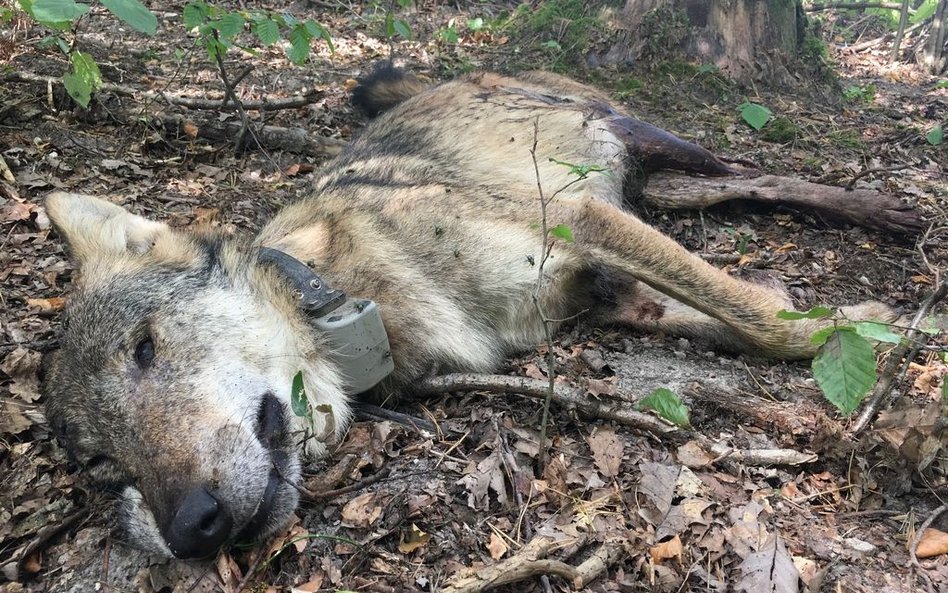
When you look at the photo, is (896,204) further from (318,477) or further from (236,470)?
(236,470)

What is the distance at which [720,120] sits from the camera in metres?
6.03

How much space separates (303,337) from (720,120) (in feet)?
15.6

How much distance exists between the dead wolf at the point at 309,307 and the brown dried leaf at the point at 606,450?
84 centimetres

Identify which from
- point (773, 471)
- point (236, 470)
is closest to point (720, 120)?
point (773, 471)

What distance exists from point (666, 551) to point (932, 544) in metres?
0.87

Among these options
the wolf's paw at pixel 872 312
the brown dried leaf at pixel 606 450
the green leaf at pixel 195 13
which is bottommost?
the wolf's paw at pixel 872 312

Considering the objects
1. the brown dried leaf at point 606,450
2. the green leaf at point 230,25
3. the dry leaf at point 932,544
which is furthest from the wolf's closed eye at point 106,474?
the dry leaf at point 932,544

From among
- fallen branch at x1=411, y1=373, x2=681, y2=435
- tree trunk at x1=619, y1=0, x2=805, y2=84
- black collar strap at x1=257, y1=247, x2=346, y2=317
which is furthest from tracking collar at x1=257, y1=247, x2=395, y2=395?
tree trunk at x1=619, y1=0, x2=805, y2=84

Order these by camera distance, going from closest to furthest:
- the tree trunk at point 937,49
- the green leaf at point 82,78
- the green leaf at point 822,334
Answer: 1. the green leaf at point 822,334
2. the green leaf at point 82,78
3. the tree trunk at point 937,49

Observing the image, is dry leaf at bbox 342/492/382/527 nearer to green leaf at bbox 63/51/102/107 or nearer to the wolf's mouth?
the wolf's mouth

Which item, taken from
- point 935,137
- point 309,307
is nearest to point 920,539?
point 309,307

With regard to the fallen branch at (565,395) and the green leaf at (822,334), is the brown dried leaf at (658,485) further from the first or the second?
the green leaf at (822,334)

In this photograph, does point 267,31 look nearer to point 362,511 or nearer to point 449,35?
point 362,511

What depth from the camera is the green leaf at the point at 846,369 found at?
209 centimetres
